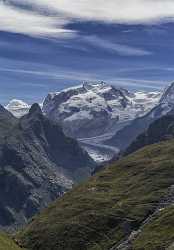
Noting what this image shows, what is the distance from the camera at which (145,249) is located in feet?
655

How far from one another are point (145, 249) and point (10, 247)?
272ft

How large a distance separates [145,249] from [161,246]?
5800 mm

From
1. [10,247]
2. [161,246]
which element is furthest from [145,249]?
[10,247]

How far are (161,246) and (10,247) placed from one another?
272 feet

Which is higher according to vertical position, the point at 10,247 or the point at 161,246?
the point at 10,247

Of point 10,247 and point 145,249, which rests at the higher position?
point 10,247

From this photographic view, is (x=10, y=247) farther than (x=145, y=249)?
No

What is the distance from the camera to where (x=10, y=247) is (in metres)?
127

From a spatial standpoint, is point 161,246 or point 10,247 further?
point 161,246

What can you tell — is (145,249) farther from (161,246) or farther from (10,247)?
(10,247)
